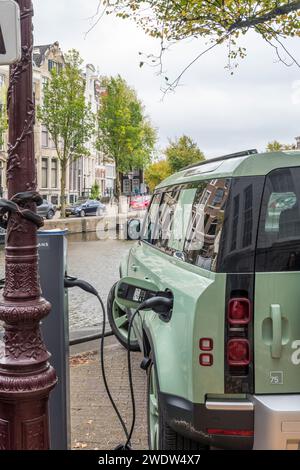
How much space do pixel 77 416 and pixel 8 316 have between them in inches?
86.1

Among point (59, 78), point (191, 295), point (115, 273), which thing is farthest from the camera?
point (59, 78)

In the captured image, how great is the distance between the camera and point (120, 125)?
4066 cm

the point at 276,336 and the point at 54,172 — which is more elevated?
the point at 54,172

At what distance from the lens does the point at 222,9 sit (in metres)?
8.67

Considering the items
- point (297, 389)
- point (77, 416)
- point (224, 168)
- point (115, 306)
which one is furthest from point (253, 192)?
point (115, 306)

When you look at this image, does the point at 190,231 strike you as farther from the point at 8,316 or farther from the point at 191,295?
the point at 8,316

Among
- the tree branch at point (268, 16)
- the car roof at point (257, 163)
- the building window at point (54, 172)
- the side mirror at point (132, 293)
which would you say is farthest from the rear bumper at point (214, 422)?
the building window at point (54, 172)

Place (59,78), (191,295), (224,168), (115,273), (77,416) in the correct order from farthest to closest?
(59,78) < (115,273) < (77,416) < (224,168) < (191,295)

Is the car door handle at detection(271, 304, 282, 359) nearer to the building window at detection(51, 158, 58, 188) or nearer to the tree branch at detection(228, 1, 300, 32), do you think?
the tree branch at detection(228, 1, 300, 32)

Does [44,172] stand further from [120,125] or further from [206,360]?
[206,360]

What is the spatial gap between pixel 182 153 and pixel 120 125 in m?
15.7

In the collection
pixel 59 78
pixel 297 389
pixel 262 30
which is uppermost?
pixel 59 78

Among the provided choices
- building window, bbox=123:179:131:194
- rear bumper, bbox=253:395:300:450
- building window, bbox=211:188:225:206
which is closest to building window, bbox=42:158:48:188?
building window, bbox=123:179:131:194

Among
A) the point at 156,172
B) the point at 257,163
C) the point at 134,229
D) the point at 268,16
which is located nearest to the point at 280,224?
the point at 257,163
